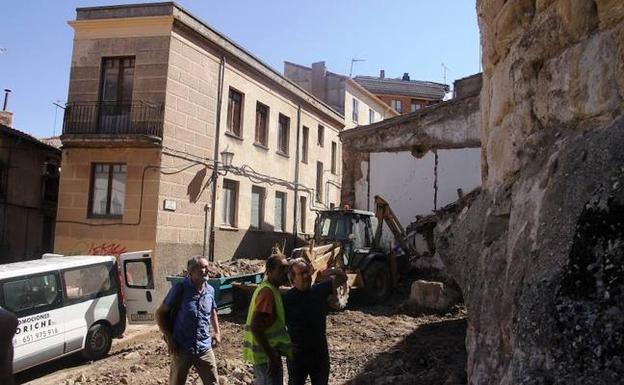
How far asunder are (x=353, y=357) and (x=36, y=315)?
4807 millimetres

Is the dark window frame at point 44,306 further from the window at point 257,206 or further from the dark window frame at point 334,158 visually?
the dark window frame at point 334,158

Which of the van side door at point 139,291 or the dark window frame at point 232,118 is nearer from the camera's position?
the van side door at point 139,291

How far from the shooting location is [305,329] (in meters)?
4.44

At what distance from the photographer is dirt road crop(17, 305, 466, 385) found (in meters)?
6.99

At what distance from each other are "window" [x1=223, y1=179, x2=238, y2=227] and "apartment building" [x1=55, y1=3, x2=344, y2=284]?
1.3 inches

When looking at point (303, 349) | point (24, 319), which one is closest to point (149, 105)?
point (24, 319)

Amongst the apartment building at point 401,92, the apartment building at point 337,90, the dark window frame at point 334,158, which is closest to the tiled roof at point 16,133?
the dark window frame at point 334,158

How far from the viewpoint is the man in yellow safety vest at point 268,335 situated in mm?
4129

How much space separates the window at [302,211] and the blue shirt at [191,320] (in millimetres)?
18010

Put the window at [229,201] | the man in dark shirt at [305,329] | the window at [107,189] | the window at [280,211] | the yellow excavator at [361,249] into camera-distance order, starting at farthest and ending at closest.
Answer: the window at [280,211] < the window at [229,201] < the window at [107,189] < the yellow excavator at [361,249] < the man in dark shirt at [305,329]

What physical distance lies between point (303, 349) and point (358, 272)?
8.67m

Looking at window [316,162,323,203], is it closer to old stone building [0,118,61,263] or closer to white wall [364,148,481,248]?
white wall [364,148,481,248]

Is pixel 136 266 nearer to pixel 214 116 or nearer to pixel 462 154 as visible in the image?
pixel 214 116

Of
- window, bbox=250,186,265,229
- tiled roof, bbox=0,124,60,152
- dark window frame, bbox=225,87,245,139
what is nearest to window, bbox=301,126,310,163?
window, bbox=250,186,265,229
